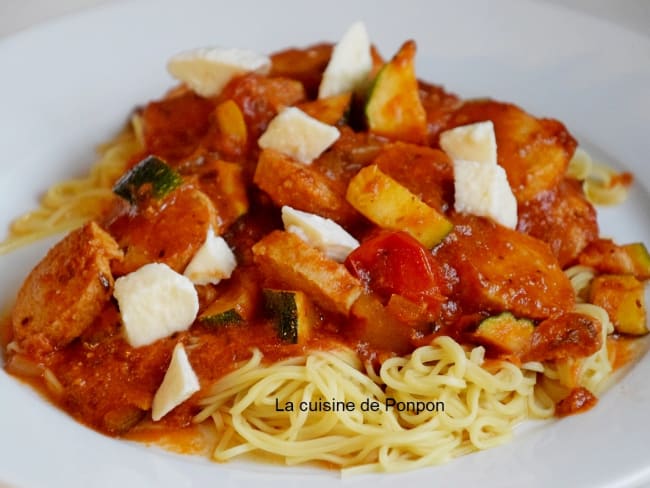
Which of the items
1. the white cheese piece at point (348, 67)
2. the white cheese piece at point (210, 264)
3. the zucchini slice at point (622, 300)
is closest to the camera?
the white cheese piece at point (210, 264)

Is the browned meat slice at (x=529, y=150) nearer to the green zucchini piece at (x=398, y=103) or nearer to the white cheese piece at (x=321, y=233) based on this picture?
the green zucchini piece at (x=398, y=103)

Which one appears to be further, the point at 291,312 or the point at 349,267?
the point at 349,267

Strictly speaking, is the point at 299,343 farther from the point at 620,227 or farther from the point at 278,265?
the point at 620,227

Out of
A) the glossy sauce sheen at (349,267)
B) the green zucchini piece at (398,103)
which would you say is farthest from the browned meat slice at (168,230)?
the green zucchini piece at (398,103)

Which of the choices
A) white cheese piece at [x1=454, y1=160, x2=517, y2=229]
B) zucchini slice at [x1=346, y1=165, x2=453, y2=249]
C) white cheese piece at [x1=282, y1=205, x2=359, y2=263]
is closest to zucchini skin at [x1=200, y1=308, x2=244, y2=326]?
white cheese piece at [x1=282, y1=205, x2=359, y2=263]

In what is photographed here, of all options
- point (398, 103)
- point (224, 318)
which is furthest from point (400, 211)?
point (224, 318)

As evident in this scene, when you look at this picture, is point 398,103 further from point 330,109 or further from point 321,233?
point 321,233
